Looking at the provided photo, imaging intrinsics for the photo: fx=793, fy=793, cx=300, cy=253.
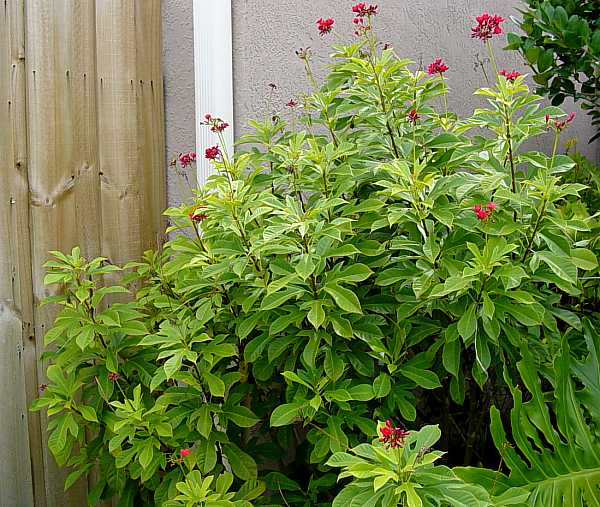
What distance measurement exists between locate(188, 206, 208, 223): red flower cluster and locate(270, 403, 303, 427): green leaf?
50 centimetres

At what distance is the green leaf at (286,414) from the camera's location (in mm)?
1829

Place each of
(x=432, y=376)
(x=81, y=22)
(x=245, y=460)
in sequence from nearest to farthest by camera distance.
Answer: (x=432, y=376) < (x=245, y=460) < (x=81, y=22)

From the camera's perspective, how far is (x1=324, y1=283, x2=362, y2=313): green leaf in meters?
1.79

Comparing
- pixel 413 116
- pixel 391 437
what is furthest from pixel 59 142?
pixel 391 437

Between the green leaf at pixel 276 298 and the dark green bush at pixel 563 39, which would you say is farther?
the dark green bush at pixel 563 39

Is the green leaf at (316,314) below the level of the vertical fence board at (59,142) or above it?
below

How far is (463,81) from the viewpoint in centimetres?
310

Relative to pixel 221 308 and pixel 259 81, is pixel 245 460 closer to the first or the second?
pixel 221 308

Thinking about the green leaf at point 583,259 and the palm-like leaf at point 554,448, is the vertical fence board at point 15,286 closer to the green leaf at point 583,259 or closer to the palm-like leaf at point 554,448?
the palm-like leaf at point 554,448

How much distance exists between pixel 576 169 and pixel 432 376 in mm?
1408

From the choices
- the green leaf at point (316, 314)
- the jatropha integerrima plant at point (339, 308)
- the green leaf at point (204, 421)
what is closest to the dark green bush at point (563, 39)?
the jatropha integerrima plant at point (339, 308)

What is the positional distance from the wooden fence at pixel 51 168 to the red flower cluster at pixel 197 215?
1.56ft

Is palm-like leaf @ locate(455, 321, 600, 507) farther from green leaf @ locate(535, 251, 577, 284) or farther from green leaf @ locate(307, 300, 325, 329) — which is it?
green leaf @ locate(307, 300, 325, 329)

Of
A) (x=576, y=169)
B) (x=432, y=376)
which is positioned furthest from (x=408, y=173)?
(x=576, y=169)
